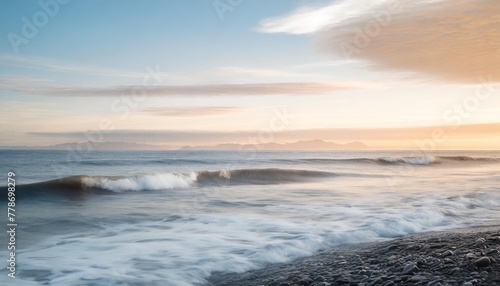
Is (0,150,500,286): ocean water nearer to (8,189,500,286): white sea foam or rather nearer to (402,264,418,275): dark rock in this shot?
(8,189,500,286): white sea foam

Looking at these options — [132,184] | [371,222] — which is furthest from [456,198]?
[132,184]

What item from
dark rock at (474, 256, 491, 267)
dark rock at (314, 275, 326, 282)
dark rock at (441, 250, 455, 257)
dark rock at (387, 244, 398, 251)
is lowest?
dark rock at (314, 275, 326, 282)

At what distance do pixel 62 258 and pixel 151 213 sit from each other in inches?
226

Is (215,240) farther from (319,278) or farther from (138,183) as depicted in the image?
(138,183)

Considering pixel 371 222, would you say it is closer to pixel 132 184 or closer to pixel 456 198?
pixel 456 198

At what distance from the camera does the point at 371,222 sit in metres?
10.9

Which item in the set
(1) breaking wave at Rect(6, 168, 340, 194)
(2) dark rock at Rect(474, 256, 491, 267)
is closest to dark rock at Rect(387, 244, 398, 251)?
(2) dark rock at Rect(474, 256, 491, 267)

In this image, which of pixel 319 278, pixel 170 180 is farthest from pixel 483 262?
pixel 170 180

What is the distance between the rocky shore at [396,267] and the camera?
513 cm

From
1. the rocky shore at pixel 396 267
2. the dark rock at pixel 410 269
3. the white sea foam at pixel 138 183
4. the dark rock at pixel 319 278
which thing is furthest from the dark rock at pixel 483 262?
the white sea foam at pixel 138 183

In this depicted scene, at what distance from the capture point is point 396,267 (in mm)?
5914

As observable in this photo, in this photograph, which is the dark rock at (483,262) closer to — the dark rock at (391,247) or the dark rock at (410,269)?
the dark rock at (410,269)

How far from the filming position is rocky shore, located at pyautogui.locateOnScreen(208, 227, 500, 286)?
16.8ft

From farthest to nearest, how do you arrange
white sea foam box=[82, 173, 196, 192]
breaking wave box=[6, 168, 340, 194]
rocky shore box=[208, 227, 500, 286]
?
white sea foam box=[82, 173, 196, 192] → breaking wave box=[6, 168, 340, 194] → rocky shore box=[208, 227, 500, 286]
